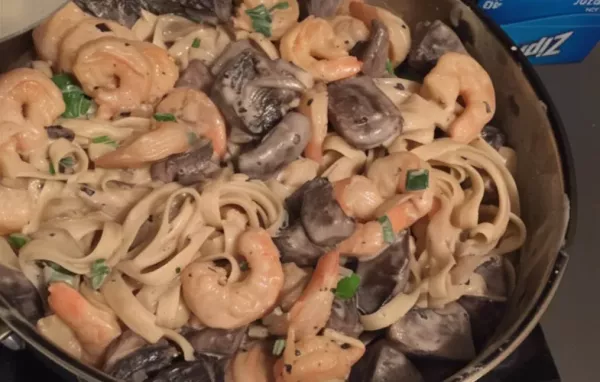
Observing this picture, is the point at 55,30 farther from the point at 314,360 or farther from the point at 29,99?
the point at 314,360

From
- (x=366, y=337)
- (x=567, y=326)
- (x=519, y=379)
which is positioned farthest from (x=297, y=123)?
(x=567, y=326)

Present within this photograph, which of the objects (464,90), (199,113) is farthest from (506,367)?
(199,113)

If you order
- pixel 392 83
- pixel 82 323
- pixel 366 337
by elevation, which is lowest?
pixel 366 337

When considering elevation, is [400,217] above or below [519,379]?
above

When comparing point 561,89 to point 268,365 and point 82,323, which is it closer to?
point 268,365

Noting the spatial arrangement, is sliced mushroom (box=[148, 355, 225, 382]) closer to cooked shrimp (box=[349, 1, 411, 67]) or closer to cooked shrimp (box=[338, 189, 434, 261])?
cooked shrimp (box=[338, 189, 434, 261])

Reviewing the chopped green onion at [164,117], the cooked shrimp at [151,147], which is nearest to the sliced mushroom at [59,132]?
the cooked shrimp at [151,147]
